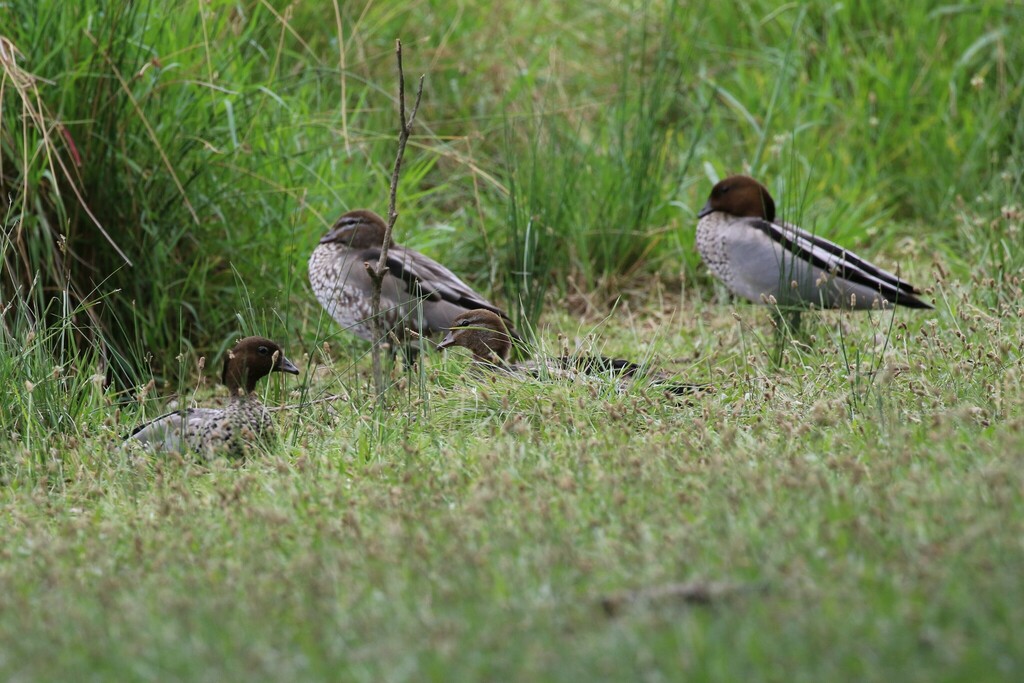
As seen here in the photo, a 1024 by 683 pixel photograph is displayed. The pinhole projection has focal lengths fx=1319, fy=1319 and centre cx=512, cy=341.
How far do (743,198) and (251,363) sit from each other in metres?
2.78

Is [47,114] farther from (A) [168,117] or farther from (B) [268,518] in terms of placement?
(B) [268,518]

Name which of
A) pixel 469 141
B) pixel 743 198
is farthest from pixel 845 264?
pixel 469 141

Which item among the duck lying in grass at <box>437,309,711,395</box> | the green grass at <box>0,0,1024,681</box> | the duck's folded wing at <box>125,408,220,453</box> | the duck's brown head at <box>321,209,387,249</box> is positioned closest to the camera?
the green grass at <box>0,0,1024,681</box>

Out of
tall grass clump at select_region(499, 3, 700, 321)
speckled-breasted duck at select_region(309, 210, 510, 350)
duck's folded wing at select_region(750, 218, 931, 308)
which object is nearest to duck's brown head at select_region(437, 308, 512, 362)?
speckled-breasted duck at select_region(309, 210, 510, 350)

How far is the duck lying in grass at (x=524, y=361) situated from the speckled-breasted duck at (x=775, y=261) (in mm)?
727

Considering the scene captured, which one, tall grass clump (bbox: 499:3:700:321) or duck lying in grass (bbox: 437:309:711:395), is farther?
tall grass clump (bbox: 499:3:700:321)

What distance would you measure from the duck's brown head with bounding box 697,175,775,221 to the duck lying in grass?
5.50 feet

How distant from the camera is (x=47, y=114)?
608 centimetres

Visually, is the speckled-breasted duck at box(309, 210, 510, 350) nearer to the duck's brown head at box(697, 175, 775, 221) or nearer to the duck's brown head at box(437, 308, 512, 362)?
the duck's brown head at box(437, 308, 512, 362)

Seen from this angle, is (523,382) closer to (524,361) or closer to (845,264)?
(524,361)

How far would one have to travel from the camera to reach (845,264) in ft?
20.0

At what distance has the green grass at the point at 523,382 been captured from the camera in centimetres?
271

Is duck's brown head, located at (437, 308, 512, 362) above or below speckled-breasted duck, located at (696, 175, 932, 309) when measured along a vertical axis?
below

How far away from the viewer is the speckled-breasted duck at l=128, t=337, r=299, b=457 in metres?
4.81
